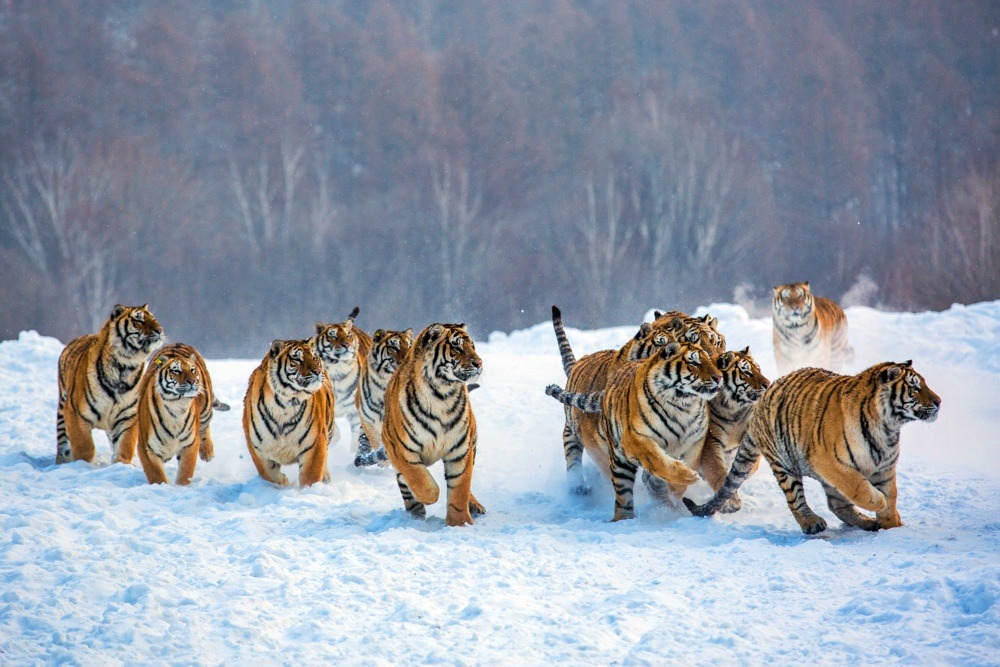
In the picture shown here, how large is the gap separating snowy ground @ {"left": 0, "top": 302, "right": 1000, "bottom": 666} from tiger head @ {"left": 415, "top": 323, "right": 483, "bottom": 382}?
0.71 meters

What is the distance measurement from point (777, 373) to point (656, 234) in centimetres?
991

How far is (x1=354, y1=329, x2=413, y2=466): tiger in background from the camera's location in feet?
19.8

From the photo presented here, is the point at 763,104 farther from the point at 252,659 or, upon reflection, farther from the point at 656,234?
the point at 252,659

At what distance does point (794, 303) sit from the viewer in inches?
333

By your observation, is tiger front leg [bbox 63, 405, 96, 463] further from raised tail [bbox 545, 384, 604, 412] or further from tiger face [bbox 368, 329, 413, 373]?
raised tail [bbox 545, 384, 604, 412]

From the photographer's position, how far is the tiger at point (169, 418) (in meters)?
5.23

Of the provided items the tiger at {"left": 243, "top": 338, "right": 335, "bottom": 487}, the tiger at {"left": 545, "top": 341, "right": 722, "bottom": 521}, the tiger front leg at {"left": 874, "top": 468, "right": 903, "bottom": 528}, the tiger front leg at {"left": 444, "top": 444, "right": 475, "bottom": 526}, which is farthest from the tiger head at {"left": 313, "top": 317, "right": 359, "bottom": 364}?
the tiger front leg at {"left": 874, "top": 468, "right": 903, "bottom": 528}

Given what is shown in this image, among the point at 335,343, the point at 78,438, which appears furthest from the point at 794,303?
the point at 78,438

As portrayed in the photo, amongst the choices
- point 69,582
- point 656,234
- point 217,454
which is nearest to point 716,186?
point 656,234

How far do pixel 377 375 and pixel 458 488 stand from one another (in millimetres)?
1701

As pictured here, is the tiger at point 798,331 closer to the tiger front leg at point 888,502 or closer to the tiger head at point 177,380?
the tiger front leg at point 888,502

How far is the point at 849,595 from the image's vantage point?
3352 millimetres

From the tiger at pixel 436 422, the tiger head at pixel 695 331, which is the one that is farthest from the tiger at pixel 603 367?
the tiger at pixel 436 422

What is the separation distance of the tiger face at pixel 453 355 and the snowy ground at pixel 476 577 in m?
0.70
